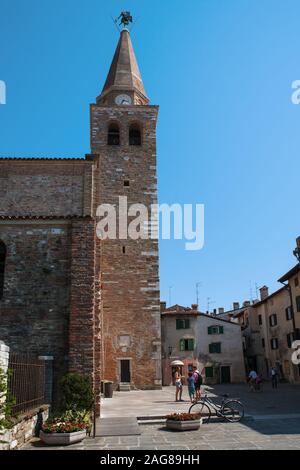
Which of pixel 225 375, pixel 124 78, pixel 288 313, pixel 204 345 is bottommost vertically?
pixel 225 375

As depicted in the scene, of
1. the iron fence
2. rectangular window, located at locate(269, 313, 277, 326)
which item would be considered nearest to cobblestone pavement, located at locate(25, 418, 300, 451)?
the iron fence

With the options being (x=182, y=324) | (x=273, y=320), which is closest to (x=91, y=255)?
(x=182, y=324)

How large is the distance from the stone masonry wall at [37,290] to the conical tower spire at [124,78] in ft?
→ 59.5

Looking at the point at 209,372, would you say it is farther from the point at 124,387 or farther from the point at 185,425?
the point at 185,425

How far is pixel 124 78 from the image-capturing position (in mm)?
28547

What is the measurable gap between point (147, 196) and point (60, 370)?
48.7 ft

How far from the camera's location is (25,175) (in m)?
19.0

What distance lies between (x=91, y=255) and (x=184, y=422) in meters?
4.97

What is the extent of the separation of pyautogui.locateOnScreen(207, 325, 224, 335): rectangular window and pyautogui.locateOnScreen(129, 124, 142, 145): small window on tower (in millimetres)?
15617

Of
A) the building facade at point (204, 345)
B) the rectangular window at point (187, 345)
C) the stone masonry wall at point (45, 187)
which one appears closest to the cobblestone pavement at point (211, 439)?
the stone masonry wall at point (45, 187)

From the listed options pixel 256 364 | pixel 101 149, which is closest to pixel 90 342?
pixel 101 149

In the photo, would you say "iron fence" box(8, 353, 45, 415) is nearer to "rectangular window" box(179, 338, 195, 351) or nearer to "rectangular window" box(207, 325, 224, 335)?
"rectangular window" box(179, 338, 195, 351)

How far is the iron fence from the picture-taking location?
827cm

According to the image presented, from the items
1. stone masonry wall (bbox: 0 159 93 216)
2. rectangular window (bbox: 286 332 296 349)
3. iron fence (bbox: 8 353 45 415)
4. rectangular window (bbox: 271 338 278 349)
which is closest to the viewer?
iron fence (bbox: 8 353 45 415)
